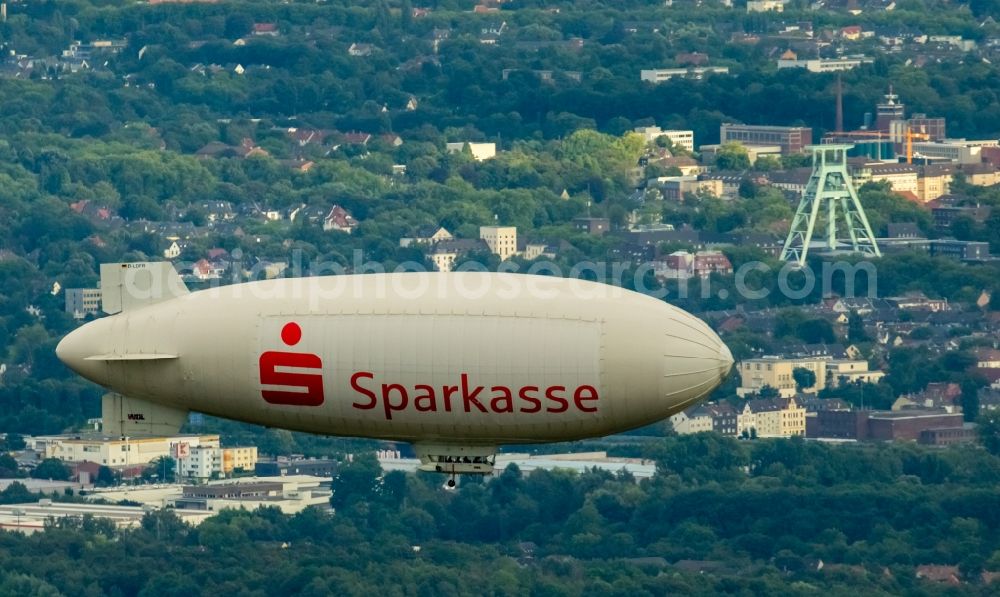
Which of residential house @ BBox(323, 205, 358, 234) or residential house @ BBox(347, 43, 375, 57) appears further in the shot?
residential house @ BBox(347, 43, 375, 57)

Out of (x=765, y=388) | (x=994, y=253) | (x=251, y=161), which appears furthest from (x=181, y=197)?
(x=765, y=388)

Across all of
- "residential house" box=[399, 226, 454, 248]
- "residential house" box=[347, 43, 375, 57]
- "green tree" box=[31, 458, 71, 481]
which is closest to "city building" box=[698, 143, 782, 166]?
"residential house" box=[399, 226, 454, 248]

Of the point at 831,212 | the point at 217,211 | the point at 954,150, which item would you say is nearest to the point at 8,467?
the point at 831,212

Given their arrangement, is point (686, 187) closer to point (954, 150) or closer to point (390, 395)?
point (954, 150)

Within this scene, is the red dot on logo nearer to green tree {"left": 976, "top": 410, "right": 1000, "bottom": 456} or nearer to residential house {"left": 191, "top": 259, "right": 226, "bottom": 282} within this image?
green tree {"left": 976, "top": 410, "right": 1000, "bottom": 456}

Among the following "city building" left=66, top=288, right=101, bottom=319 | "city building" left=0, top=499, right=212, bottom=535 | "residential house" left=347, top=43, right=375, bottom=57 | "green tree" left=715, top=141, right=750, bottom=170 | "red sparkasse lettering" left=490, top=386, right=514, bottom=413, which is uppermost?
"residential house" left=347, top=43, right=375, bottom=57

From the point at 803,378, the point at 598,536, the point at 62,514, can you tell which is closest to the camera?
the point at 598,536
